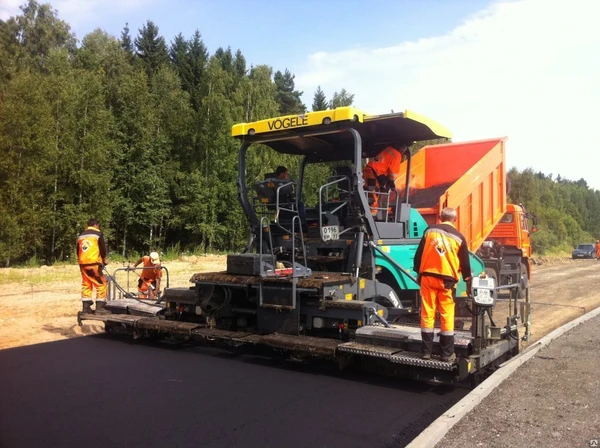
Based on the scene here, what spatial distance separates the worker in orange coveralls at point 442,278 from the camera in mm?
4719

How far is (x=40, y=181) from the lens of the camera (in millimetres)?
20391

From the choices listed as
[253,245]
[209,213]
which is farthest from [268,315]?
[209,213]

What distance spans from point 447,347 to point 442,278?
0.62 m

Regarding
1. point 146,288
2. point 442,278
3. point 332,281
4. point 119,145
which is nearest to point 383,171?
point 332,281

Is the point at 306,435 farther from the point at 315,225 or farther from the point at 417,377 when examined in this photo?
the point at 315,225

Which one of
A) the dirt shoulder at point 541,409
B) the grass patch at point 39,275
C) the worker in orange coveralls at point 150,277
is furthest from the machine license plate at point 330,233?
the grass patch at point 39,275

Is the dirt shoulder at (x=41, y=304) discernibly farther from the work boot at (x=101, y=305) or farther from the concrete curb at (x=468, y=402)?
the concrete curb at (x=468, y=402)

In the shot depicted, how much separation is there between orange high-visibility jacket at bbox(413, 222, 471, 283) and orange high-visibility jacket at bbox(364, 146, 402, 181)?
7.43 feet

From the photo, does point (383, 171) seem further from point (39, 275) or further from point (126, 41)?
point (126, 41)

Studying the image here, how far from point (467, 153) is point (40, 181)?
55.4ft

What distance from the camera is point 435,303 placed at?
192 inches

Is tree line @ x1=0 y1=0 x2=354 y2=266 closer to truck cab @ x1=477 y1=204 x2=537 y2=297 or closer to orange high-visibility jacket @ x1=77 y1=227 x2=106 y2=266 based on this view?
truck cab @ x1=477 y1=204 x2=537 y2=297

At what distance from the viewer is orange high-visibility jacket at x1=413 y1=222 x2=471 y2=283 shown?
4.77 metres

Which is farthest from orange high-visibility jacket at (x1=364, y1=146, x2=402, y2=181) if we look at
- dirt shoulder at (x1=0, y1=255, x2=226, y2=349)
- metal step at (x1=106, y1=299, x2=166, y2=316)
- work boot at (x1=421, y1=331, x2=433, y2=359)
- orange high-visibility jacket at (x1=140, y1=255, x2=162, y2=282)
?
dirt shoulder at (x1=0, y1=255, x2=226, y2=349)
